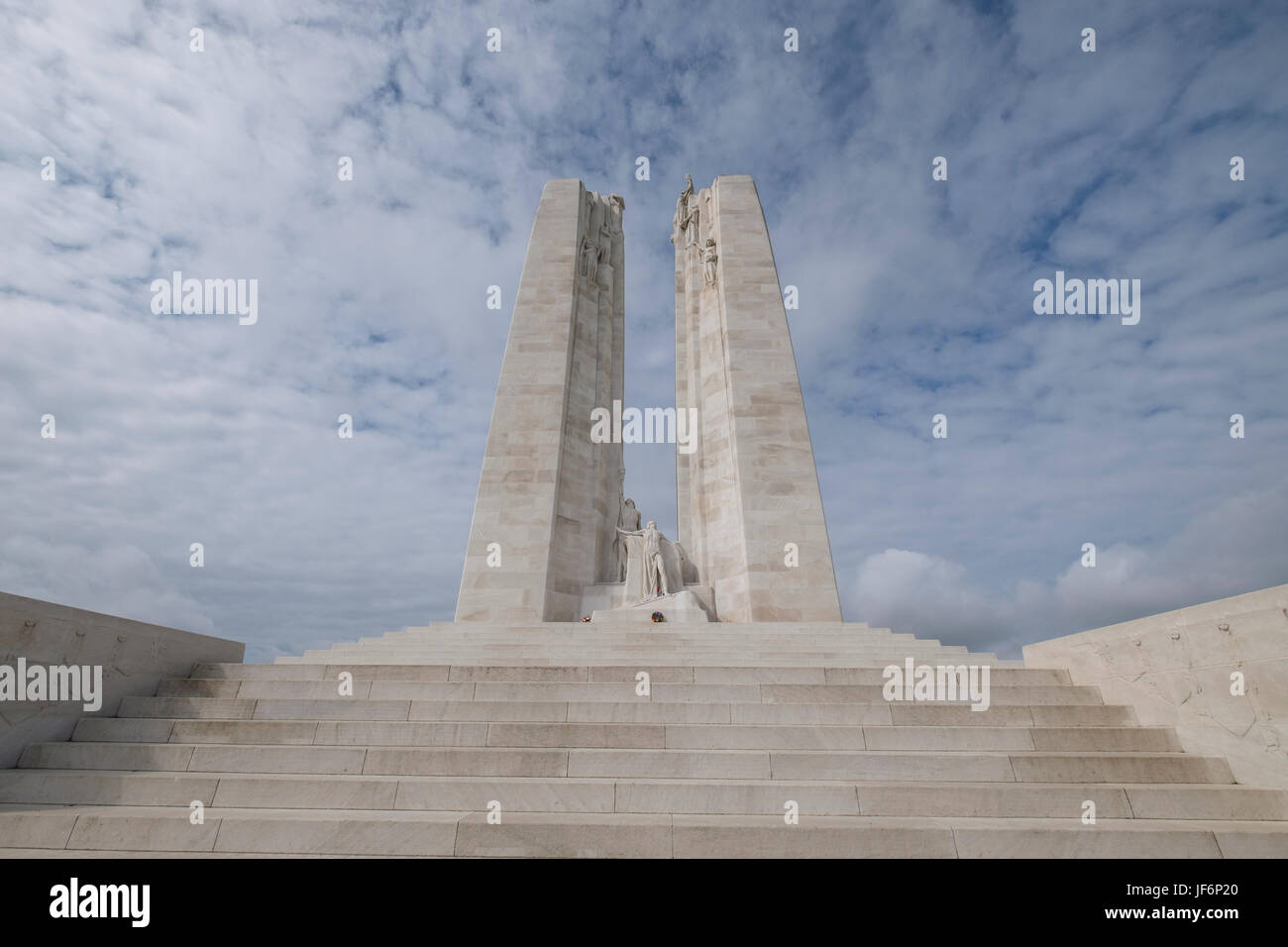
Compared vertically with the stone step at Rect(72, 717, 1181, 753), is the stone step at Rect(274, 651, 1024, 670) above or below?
above

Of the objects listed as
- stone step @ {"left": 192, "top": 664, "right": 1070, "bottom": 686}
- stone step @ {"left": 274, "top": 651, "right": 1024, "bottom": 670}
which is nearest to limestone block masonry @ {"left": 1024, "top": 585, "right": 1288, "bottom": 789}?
stone step @ {"left": 192, "top": 664, "right": 1070, "bottom": 686}

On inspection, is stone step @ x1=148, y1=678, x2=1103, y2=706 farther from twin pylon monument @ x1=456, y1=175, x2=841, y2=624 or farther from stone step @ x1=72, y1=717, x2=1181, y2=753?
twin pylon monument @ x1=456, y1=175, x2=841, y2=624

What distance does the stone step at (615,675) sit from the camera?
6.86m

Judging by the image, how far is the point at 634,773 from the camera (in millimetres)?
5168

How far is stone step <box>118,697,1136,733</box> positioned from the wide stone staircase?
21 millimetres

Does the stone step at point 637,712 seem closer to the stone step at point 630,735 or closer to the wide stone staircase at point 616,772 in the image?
the wide stone staircase at point 616,772

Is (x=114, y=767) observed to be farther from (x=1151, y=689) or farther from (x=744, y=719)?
(x=1151, y=689)

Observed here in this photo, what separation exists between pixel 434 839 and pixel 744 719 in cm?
321

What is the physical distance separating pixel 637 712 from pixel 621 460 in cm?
1353

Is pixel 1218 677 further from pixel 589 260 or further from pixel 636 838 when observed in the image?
pixel 589 260

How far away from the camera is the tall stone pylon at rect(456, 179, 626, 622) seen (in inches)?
591

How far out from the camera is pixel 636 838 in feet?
13.2

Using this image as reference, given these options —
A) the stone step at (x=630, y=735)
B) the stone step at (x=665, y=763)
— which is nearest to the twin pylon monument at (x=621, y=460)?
the stone step at (x=630, y=735)

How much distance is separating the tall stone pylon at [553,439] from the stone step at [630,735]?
847 cm
